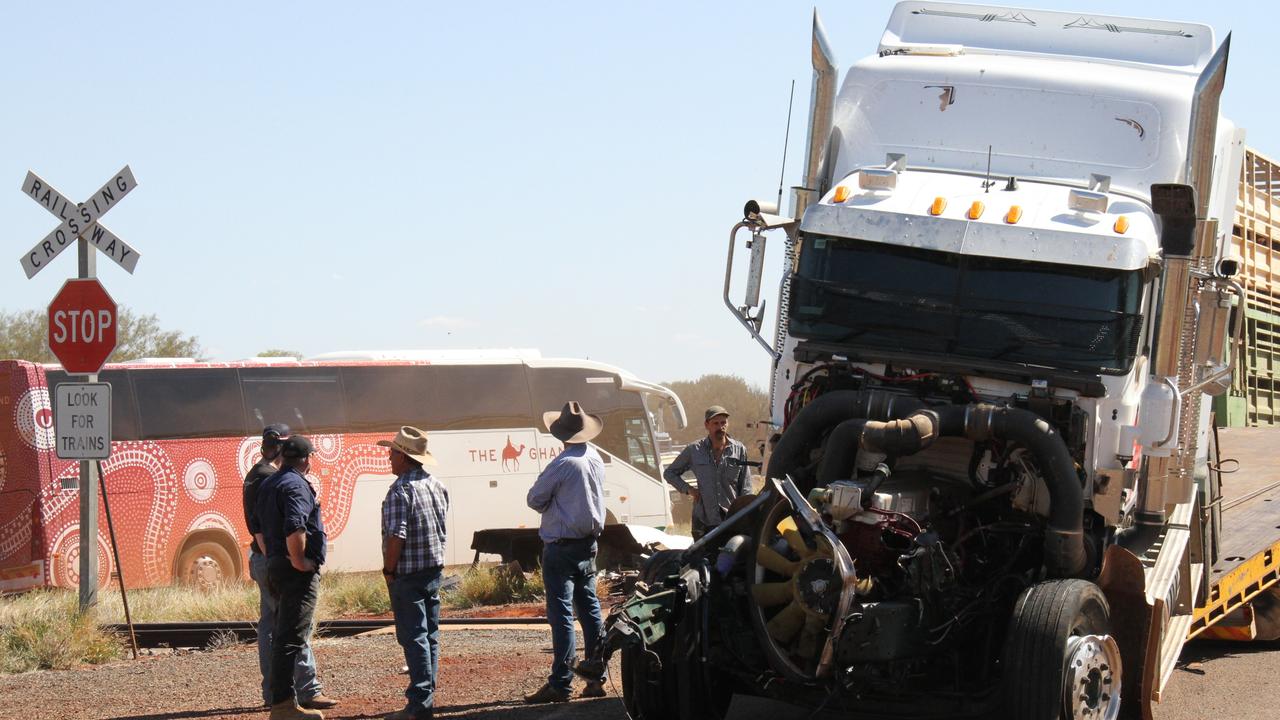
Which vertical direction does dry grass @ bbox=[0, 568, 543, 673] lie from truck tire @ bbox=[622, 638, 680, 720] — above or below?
below

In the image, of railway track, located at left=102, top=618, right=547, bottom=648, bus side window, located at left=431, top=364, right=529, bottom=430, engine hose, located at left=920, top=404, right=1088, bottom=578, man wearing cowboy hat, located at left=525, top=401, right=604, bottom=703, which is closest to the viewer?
engine hose, located at left=920, top=404, right=1088, bottom=578

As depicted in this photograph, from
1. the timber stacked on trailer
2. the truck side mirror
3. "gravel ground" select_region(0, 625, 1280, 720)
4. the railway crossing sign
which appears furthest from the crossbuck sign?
the timber stacked on trailer

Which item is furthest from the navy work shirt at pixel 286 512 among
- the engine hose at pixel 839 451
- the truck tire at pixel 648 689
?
the engine hose at pixel 839 451

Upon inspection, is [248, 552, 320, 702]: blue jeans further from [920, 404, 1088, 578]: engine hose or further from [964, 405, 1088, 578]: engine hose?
[964, 405, 1088, 578]: engine hose

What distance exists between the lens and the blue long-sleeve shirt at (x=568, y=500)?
9695 millimetres

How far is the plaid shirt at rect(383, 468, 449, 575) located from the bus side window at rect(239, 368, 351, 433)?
11.0 m

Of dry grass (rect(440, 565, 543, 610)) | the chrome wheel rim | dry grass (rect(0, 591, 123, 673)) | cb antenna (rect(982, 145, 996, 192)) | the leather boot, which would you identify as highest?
cb antenna (rect(982, 145, 996, 192))

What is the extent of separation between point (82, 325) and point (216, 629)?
338 cm

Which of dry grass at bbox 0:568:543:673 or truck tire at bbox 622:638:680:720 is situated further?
dry grass at bbox 0:568:543:673

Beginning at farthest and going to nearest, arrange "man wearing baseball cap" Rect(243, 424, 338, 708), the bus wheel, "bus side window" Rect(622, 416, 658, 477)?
"bus side window" Rect(622, 416, 658, 477), the bus wheel, "man wearing baseball cap" Rect(243, 424, 338, 708)

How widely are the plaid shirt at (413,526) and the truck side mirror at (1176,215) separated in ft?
15.0

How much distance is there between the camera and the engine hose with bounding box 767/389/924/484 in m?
8.05

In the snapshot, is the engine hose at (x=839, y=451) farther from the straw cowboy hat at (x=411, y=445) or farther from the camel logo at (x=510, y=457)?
the camel logo at (x=510, y=457)

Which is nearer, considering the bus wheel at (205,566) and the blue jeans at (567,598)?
the blue jeans at (567,598)
